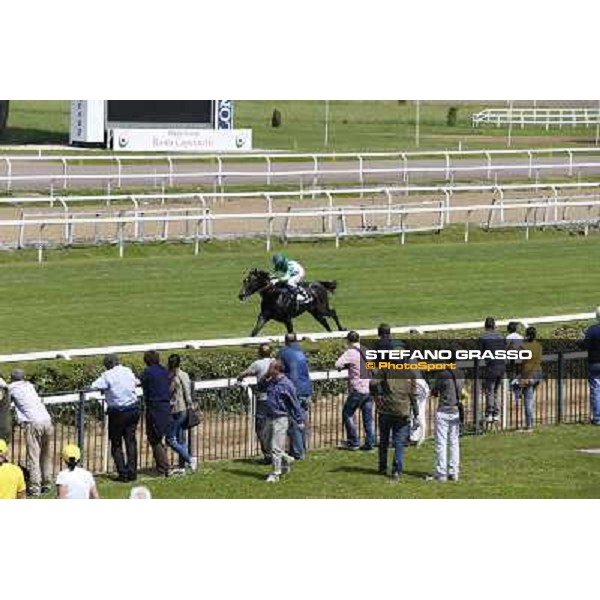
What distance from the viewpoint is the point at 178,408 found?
17.2 metres

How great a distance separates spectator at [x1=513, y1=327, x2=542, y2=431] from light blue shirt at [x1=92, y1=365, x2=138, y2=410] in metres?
4.71

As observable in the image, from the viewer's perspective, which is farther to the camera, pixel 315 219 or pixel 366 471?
pixel 315 219

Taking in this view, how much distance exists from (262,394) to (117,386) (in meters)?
1.42

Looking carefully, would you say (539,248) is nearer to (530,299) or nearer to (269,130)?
(530,299)

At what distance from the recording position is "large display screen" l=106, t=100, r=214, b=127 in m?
54.0

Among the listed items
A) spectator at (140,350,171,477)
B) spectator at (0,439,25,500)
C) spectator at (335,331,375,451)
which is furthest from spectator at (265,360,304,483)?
spectator at (0,439,25,500)

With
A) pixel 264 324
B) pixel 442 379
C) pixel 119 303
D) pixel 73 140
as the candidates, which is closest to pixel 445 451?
pixel 442 379

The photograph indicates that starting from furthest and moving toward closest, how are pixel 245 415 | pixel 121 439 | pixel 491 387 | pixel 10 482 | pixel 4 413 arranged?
pixel 491 387 < pixel 245 415 < pixel 121 439 < pixel 4 413 < pixel 10 482

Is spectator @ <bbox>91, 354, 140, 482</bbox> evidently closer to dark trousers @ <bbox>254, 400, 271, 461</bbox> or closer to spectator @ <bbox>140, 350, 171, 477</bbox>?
spectator @ <bbox>140, 350, 171, 477</bbox>

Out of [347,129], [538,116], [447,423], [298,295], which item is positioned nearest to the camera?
[447,423]

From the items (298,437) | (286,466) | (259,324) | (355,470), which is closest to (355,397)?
(298,437)

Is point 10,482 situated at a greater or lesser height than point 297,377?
lesser

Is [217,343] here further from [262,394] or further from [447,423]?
[447,423]

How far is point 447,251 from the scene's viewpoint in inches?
1283
